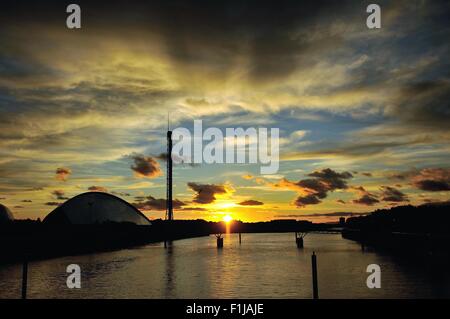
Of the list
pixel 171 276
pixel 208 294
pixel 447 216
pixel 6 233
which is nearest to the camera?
pixel 208 294

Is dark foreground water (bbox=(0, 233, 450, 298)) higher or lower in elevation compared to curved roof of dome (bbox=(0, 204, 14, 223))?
lower

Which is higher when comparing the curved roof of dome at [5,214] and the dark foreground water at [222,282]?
the curved roof of dome at [5,214]

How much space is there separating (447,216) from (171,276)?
137 metres

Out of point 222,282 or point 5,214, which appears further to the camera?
point 5,214

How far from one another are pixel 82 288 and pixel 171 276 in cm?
1416

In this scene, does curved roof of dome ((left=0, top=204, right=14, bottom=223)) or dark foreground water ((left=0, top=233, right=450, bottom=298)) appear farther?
curved roof of dome ((left=0, top=204, right=14, bottom=223))

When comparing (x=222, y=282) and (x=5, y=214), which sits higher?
A: (x=5, y=214)

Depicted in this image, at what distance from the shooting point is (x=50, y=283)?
2025 inches

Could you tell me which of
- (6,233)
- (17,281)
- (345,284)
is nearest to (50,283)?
(17,281)
